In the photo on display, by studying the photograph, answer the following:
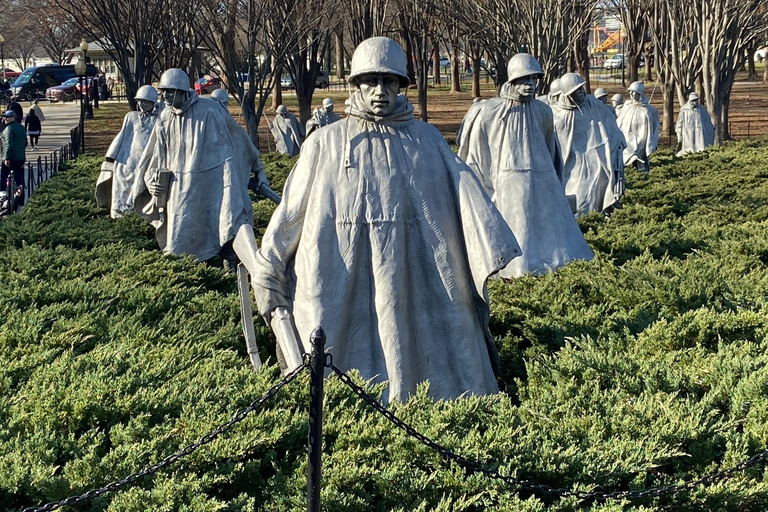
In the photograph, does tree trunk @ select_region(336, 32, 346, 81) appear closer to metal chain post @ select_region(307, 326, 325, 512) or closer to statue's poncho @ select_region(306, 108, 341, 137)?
statue's poncho @ select_region(306, 108, 341, 137)

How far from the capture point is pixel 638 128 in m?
21.7

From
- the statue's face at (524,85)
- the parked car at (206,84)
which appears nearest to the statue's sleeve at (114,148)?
the statue's face at (524,85)

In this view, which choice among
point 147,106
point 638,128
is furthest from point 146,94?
point 638,128

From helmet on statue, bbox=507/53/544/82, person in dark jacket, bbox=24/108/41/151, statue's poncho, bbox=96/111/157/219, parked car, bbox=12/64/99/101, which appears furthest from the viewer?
parked car, bbox=12/64/99/101

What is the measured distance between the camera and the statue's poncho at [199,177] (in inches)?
437

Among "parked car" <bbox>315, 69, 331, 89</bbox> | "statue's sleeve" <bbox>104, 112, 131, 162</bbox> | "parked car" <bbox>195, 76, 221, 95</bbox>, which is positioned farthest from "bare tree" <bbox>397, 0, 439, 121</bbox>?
"statue's sleeve" <bbox>104, 112, 131, 162</bbox>

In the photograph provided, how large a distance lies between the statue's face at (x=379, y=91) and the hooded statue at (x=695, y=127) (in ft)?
74.7

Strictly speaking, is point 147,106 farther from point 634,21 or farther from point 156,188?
point 634,21

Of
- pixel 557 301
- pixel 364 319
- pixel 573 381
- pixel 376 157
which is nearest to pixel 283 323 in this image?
pixel 364 319

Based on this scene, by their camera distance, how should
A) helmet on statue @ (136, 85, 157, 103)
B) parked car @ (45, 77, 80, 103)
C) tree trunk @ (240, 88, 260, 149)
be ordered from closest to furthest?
helmet on statue @ (136, 85, 157, 103) < tree trunk @ (240, 88, 260, 149) < parked car @ (45, 77, 80, 103)

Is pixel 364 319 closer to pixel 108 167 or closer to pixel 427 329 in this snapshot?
pixel 427 329

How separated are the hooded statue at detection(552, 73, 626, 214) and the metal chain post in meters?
10.8

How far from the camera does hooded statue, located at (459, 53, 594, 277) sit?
34.4ft

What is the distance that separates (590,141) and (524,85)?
16.2 feet
